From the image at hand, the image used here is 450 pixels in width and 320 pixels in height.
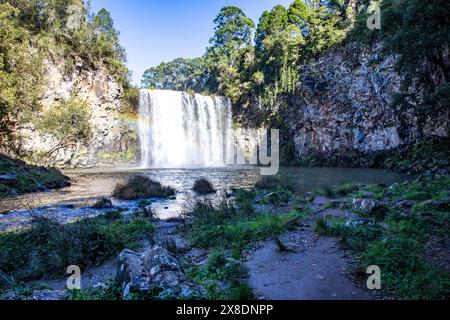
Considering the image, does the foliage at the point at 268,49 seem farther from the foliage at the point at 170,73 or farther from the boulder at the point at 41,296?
the boulder at the point at 41,296

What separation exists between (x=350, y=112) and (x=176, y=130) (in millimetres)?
23525

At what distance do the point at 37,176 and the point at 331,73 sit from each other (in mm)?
32368

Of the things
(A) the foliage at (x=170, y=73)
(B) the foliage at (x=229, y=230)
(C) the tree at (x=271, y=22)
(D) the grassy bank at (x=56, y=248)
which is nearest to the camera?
(D) the grassy bank at (x=56, y=248)

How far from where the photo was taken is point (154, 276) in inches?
154

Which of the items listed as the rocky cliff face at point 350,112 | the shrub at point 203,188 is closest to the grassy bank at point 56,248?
the shrub at point 203,188

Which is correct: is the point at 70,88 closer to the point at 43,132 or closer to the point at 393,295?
the point at 43,132

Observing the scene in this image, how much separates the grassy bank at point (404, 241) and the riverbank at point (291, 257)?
0.02 metres

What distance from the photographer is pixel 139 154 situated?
1593 inches

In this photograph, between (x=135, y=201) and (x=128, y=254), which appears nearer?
(x=128, y=254)

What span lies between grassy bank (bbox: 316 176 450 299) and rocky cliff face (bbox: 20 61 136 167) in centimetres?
3411

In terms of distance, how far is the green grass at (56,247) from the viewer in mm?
5758

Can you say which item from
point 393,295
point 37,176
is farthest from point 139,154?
point 393,295

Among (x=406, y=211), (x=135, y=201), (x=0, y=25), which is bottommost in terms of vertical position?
(x=135, y=201)

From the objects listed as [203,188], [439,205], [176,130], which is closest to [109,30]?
[176,130]
